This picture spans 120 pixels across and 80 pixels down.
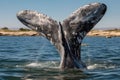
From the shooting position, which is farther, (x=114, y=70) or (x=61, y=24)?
(x=114, y=70)

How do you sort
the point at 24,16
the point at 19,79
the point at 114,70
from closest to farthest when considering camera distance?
1. the point at 19,79
2. the point at 24,16
3. the point at 114,70

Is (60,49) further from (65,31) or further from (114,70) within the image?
(114,70)

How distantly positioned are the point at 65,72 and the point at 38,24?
6.62 ft

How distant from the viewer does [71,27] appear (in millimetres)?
13422

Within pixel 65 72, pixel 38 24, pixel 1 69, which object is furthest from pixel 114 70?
pixel 1 69

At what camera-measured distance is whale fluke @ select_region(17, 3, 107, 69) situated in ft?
43.3

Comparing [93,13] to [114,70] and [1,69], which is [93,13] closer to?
[114,70]

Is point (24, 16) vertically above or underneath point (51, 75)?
above

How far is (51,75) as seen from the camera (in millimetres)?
13570

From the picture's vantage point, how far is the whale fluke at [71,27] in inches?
520

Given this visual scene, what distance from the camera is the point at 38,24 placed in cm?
1383

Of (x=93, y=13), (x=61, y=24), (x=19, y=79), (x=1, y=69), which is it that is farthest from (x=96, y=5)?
(x=1, y=69)

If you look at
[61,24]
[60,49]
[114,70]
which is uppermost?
[61,24]

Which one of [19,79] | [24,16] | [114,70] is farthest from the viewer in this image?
[114,70]
